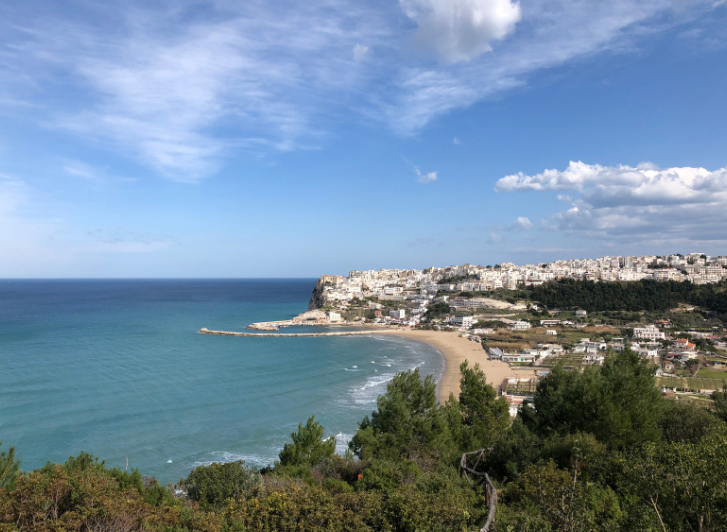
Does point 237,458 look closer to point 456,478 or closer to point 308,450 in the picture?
point 308,450

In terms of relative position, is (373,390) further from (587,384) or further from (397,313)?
(397,313)

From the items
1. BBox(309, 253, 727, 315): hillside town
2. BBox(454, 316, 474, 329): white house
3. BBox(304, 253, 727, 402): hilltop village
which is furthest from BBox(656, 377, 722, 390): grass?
BBox(309, 253, 727, 315): hillside town

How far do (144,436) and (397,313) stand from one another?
49.0 meters

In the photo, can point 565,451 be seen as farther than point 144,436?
No

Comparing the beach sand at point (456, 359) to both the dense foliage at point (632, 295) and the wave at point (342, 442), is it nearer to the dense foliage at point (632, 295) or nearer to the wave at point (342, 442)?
the wave at point (342, 442)

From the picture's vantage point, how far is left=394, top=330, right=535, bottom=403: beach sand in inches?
1073

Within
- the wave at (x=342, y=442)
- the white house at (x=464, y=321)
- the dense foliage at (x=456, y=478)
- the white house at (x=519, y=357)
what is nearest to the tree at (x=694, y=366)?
the white house at (x=519, y=357)

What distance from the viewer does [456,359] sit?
35.8 meters

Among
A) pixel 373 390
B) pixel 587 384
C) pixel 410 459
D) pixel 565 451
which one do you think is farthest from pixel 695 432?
pixel 373 390

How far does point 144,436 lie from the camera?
17.3m

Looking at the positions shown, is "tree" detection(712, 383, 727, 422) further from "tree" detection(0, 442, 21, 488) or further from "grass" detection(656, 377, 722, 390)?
"tree" detection(0, 442, 21, 488)

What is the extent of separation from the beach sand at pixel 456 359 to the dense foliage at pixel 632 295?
21.7m

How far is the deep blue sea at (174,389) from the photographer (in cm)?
1630

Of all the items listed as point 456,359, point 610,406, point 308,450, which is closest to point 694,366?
point 456,359
